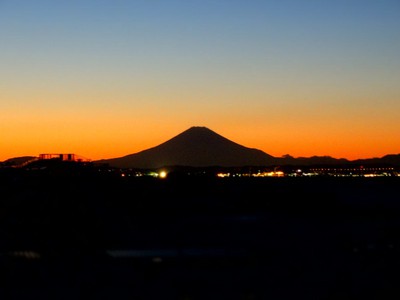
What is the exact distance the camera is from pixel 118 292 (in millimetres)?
24891

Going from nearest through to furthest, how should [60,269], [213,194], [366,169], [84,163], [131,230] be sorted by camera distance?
[60,269], [131,230], [213,194], [84,163], [366,169]

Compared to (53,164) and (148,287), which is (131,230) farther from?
(53,164)

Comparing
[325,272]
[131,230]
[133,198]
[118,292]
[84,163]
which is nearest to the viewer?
[118,292]

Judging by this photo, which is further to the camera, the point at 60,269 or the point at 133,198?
the point at 133,198

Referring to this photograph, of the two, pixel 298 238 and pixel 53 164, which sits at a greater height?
pixel 53 164

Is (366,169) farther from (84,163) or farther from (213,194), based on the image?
(213,194)

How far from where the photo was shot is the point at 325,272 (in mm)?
28359

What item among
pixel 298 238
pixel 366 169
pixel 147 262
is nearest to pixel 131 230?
pixel 298 238

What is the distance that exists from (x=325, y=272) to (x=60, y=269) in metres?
9.49

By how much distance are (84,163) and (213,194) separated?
50182mm

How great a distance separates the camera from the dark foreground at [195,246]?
25.8 m

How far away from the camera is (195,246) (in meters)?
37.2

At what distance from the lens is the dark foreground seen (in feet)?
84.7

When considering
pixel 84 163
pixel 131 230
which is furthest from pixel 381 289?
pixel 84 163
